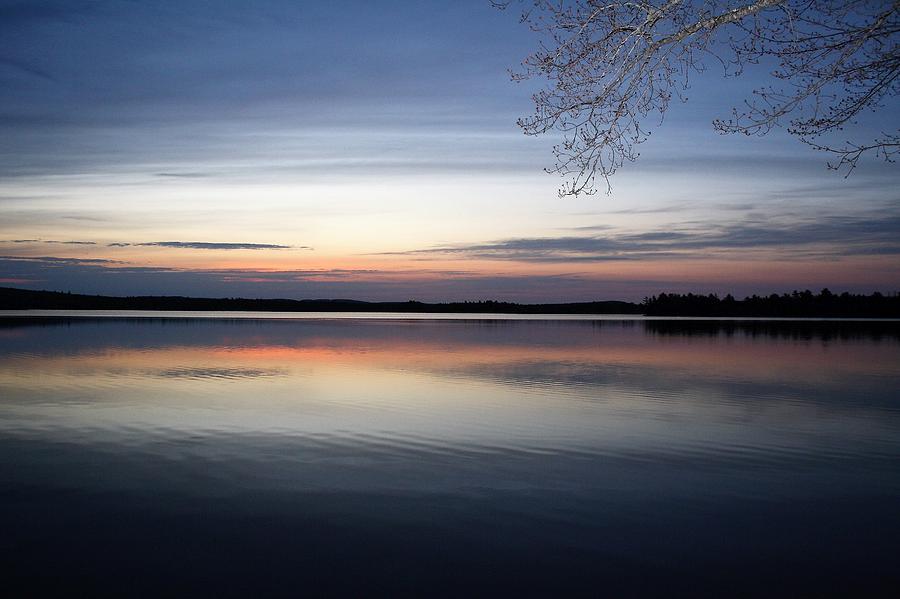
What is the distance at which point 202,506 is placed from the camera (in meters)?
6.90

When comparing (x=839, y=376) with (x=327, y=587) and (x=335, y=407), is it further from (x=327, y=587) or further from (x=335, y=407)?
(x=327, y=587)

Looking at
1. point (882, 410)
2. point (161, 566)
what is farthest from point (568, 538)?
point (882, 410)

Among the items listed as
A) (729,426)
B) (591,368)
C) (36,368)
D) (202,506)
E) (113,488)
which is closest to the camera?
(202,506)

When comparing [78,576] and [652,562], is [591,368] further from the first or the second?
[78,576]

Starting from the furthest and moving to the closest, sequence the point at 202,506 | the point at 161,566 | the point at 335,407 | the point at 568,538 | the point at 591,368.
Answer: the point at 591,368 → the point at 335,407 → the point at 202,506 → the point at 568,538 → the point at 161,566

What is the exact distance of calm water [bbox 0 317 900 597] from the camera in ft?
17.6

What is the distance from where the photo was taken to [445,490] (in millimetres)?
7480

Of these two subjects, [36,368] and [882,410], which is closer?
[882,410]

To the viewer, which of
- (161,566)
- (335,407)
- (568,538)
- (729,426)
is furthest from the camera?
(335,407)

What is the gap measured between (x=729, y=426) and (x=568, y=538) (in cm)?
631

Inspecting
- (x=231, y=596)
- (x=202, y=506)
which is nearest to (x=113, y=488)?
(x=202, y=506)

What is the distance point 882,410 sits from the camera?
1350 cm

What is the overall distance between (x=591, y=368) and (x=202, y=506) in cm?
1582

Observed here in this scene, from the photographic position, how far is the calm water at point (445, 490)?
5375mm
